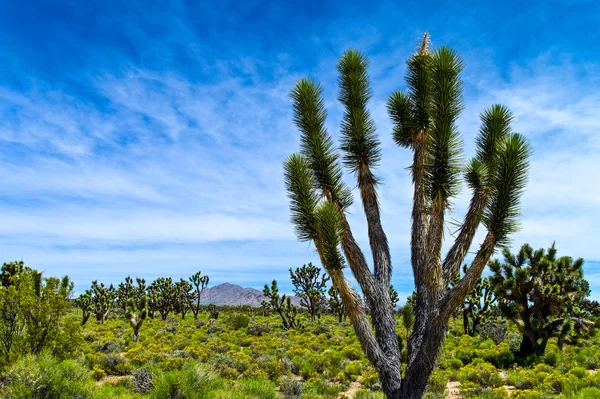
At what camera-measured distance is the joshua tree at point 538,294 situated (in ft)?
53.9

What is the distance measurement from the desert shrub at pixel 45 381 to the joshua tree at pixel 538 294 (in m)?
15.4

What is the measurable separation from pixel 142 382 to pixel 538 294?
49.3ft

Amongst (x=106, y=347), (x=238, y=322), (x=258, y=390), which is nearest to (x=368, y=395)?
(x=258, y=390)

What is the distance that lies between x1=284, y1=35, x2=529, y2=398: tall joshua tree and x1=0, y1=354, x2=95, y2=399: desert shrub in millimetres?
5122

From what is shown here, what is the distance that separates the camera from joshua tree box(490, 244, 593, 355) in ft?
53.9

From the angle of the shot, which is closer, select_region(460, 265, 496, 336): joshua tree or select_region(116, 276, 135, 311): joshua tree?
select_region(460, 265, 496, 336): joshua tree

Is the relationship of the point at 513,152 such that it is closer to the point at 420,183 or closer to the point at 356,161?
the point at 420,183

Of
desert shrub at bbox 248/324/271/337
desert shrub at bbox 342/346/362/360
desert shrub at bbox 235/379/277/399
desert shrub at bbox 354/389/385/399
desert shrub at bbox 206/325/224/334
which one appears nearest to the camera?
desert shrub at bbox 235/379/277/399

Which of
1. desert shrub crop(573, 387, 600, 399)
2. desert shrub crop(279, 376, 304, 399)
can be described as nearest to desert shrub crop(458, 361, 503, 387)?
desert shrub crop(573, 387, 600, 399)

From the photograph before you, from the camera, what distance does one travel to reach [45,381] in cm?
752

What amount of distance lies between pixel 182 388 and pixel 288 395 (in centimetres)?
422

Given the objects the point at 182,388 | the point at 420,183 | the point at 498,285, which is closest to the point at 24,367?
the point at 182,388

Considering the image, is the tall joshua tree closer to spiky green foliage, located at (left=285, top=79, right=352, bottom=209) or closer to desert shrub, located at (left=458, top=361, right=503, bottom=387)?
spiky green foliage, located at (left=285, top=79, right=352, bottom=209)

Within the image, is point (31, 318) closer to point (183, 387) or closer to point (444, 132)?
point (183, 387)
